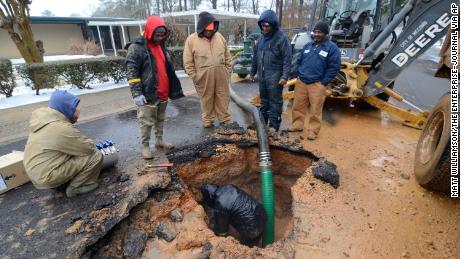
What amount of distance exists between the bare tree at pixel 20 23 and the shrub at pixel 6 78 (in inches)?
64.1

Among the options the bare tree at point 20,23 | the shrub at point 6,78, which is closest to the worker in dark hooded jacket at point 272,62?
the shrub at point 6,78

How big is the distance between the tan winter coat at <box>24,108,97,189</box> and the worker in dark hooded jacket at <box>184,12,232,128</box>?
212 cm

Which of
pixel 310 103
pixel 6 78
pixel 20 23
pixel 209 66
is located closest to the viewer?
pixel 209 66

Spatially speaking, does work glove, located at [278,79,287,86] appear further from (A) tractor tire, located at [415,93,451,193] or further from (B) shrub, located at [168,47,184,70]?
(B) shrub, located at [168,47,184,70]

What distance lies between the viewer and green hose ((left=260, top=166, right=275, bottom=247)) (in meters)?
3.29

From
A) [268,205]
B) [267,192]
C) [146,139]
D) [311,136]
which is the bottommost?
[268,205]

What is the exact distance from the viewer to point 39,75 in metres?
7.10

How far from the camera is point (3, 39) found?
57.6ft

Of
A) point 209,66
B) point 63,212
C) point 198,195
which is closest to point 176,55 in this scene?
point 209,66

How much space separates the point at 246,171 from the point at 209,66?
5.84ft

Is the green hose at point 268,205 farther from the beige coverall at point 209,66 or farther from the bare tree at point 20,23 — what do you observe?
the bare tree at point 20,23

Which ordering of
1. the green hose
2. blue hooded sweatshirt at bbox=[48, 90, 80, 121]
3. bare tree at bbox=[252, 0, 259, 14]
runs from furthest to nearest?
bare tree at bbox=[252, 0, 259, 14] < the green hose < blue hooded sweatshirt at bbox=[48, 90, 80, 121]

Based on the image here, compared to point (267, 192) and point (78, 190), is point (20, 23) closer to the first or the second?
point (78, 190)

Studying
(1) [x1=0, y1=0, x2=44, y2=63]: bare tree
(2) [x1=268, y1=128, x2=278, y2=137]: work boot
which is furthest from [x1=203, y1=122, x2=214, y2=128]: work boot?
(1) [x1=0, y1=0, x2=44, y2=63]: bare tree
